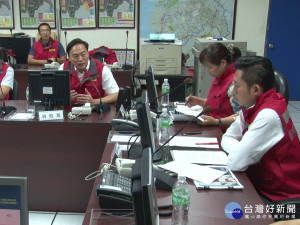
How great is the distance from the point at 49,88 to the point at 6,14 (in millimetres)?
3691

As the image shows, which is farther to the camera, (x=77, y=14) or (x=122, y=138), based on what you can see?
(x=77, y=14)

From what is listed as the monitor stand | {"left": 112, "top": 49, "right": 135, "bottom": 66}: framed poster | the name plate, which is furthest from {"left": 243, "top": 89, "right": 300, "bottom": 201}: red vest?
{"left": 112, "top": 49, "right": 135, "bottom": 66}: framed poster

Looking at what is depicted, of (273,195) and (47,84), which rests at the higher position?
(47,84)

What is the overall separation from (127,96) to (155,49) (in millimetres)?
1647

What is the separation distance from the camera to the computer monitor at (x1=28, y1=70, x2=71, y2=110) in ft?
8.41

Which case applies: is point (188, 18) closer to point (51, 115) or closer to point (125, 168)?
point (51, 115)

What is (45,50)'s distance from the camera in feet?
17.2

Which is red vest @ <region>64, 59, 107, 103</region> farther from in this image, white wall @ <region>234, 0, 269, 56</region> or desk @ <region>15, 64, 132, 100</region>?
white wall @ <region>234, 0, 269, 56</region>

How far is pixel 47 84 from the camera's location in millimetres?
2598

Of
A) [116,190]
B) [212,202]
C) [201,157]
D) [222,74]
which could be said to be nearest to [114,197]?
[116,190]

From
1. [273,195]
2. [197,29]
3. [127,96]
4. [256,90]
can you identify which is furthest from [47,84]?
[197,29]

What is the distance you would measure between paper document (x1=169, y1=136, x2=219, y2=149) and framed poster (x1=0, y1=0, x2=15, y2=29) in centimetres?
456

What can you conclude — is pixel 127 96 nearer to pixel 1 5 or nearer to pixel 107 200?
pixel 107 200

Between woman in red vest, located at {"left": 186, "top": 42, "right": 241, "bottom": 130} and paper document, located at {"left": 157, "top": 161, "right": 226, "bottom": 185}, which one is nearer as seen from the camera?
paper document, located at {"left": 157, "top": 161, "right": 226, "bottom": 185}
